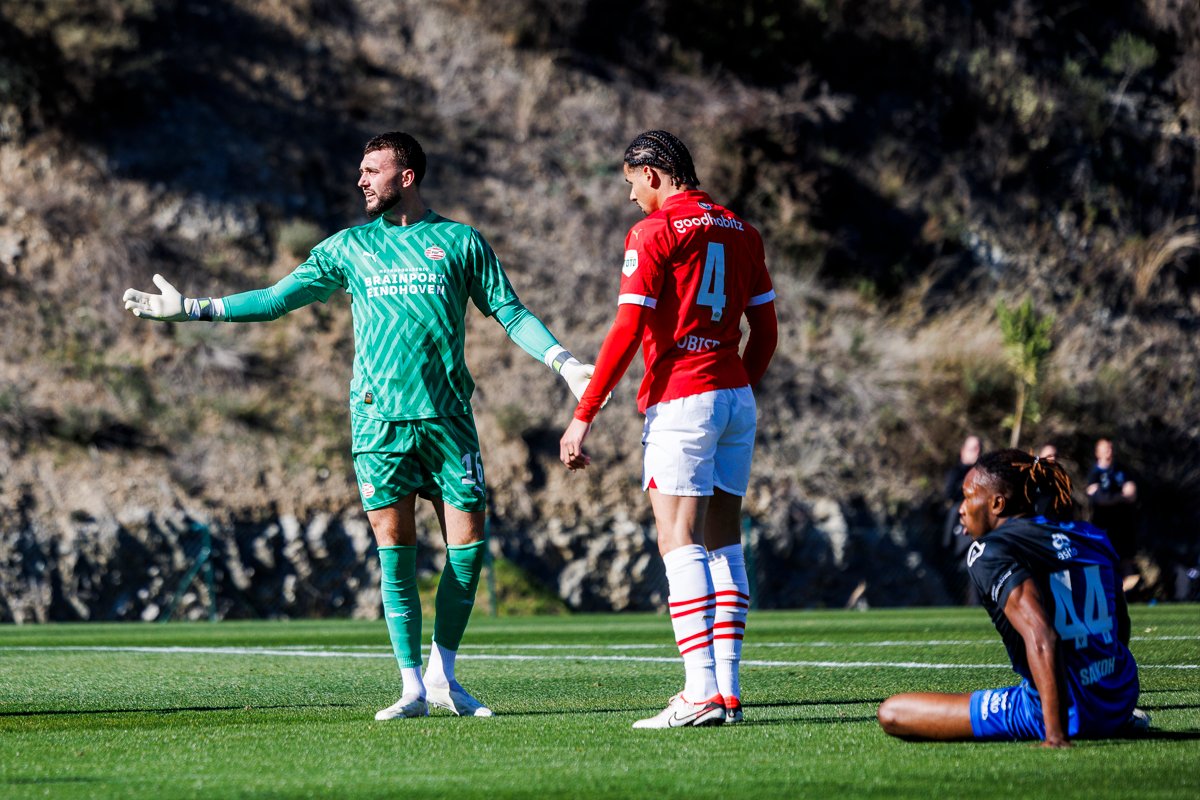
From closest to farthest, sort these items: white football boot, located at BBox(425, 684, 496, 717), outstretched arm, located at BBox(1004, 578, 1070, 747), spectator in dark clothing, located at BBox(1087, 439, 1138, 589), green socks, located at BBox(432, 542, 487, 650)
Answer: outstretched arm, located at BBox(1004, 578, 1070, 747), white football boot, located at BBox(425, 684, 496, 717), green socks, located at BBox(432, 542, 487, 650), spectator in dark clothing, located at BBox(1087, 439, 1138, 589)

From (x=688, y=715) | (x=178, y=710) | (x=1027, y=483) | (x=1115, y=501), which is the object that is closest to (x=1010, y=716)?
(x=1027, y=483)

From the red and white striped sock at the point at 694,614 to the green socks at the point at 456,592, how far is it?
0.92m

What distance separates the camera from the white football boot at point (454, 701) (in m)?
6.12

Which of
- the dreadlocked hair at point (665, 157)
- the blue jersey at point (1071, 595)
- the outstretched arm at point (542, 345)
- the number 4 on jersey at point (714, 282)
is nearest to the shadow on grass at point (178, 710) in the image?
the outstretched arm at point (542, 345)

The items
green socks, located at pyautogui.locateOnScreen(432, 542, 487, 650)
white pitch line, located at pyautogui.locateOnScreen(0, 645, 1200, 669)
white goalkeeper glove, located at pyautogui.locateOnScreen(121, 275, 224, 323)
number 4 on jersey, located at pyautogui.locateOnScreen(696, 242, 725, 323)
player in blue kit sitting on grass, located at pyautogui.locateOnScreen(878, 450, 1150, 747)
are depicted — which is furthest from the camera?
white pitch line, located at pyautogui.locateOnScreen(0, 645, 1200, 669)

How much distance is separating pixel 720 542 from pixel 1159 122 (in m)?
28.8

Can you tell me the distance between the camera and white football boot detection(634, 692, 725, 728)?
5.51m

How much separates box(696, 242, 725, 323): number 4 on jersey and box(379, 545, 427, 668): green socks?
1.52 meters

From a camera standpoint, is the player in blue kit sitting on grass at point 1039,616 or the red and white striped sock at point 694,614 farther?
the red and white striped sock at point 694,614

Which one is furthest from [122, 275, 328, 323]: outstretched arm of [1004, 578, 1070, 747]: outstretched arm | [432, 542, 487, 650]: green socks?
[1004, 578, 1070, 747]: outstretched arm

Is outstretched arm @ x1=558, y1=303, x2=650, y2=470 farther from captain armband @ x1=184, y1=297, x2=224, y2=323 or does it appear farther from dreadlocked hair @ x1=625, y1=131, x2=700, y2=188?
captain armband @ x1=184, y1=297, x2=224, y2=323

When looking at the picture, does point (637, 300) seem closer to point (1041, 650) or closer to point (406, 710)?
point (406, 710)

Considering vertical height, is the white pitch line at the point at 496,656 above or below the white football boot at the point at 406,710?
below

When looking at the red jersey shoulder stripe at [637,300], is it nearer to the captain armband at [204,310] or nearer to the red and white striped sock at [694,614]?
the red and white striped sock at [694,614]
